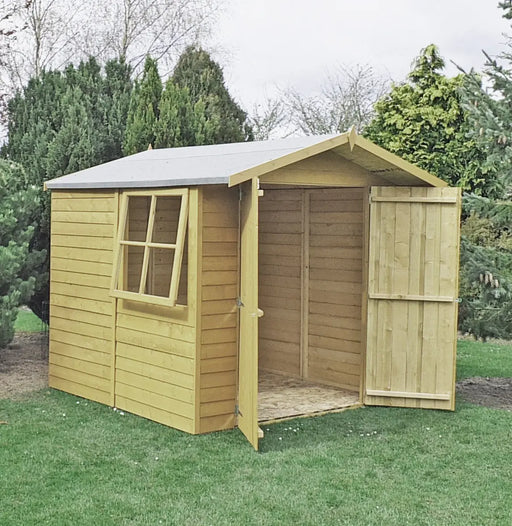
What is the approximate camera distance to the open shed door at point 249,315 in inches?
233

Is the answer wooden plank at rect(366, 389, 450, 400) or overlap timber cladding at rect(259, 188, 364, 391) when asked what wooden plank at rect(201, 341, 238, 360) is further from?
overlap timber cladding at rect(259, 188, 364, 391)

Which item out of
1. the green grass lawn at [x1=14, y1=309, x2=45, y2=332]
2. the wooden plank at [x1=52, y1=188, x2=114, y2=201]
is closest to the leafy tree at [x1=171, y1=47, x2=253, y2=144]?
the green grass lawn at [x1=14, y1=309, x2=45, y2=332]

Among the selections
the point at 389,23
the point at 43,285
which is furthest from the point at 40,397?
the point at 389,23

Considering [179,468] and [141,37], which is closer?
[179,468]

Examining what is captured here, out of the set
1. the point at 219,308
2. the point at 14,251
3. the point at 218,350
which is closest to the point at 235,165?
the point at 219,308

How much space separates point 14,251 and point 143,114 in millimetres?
2532

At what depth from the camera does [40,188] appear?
9438 millimetres

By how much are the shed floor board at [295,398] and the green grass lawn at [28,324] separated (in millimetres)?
Result: 4497

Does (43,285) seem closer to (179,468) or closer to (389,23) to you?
(179,468)

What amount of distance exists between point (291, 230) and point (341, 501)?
391cm

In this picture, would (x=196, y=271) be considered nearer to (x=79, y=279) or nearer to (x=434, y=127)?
(x=79, y=279)

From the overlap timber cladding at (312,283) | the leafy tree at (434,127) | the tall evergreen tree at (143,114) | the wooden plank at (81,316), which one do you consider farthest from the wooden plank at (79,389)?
the leafy tree at (434,127)

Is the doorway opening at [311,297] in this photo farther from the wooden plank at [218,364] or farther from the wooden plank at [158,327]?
the wooden plank at [158,327]

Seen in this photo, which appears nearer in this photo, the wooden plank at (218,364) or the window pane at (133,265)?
the wooden plank at (218,364)
